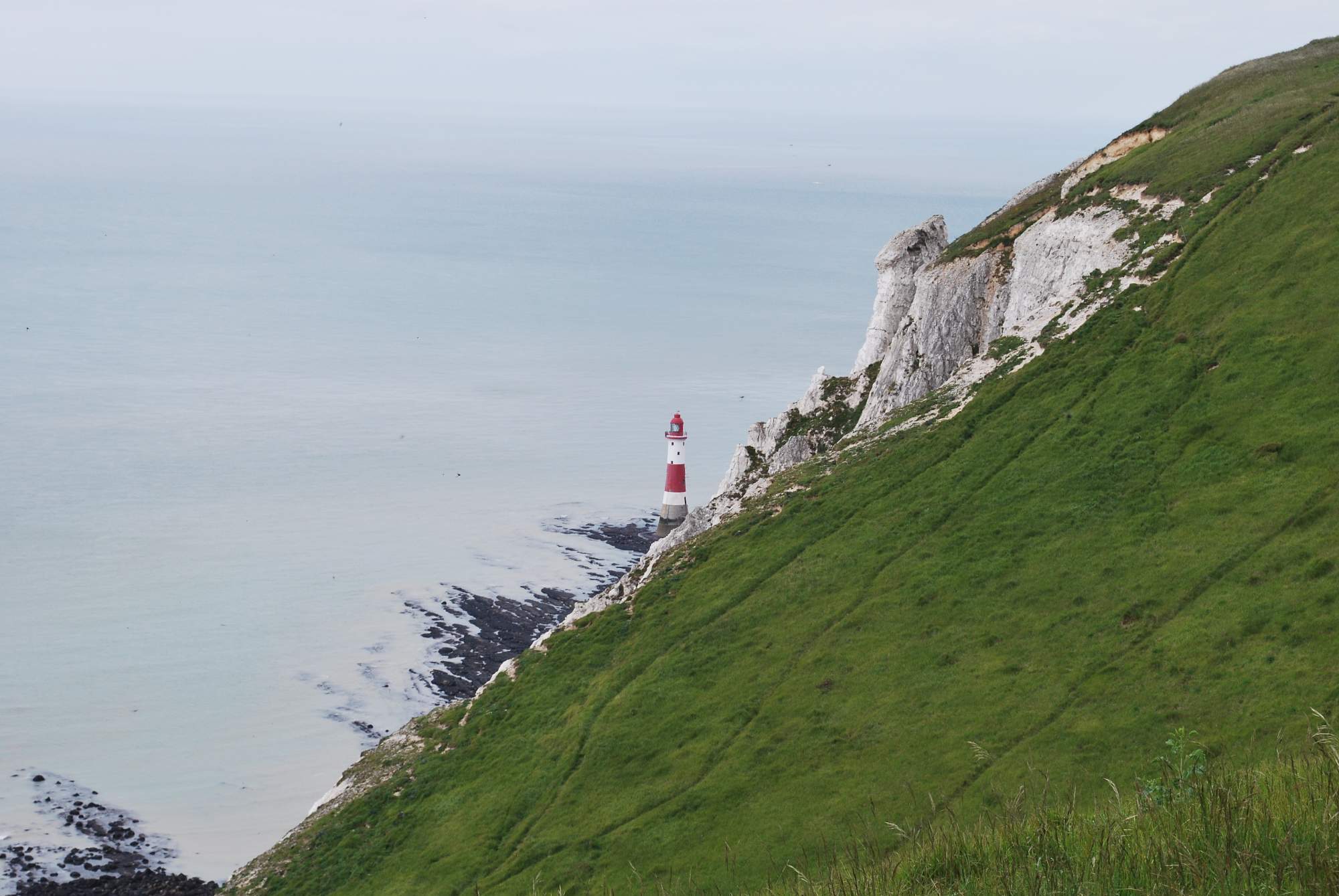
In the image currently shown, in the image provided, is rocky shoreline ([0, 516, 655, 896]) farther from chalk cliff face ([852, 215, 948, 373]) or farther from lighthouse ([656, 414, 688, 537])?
chalk cliff face ([852, 215, 948, 373])

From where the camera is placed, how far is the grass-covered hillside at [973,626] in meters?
28.2

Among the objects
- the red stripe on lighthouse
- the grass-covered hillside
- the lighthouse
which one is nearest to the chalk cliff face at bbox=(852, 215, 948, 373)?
the grass-covered hillside

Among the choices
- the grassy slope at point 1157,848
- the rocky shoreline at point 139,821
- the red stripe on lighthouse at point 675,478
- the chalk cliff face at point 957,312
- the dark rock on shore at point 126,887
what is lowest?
the dark rock on shore at point 126,887

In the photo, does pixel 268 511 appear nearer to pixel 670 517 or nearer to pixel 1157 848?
pixel 670 517

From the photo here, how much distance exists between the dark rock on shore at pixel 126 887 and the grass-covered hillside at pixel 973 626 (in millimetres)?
14589

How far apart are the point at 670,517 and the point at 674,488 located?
211cm

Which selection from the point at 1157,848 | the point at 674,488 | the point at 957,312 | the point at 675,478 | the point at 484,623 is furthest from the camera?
the point at 674,488

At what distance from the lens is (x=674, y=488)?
91.4 meters

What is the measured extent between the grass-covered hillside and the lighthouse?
1639 inches

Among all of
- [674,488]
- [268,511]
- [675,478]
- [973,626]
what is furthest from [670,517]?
[973,626]

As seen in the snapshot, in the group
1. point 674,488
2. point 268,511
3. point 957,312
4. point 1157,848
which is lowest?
point 1157,848

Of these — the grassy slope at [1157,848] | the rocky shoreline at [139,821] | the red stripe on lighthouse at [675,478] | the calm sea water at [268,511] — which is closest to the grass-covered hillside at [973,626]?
the grassy slope at [1157,848]

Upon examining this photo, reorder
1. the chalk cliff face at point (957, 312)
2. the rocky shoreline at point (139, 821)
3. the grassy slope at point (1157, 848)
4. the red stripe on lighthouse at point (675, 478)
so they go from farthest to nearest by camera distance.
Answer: the red stripe on lighthouse at point (675, 478), the rocky shoreline at point (139, 821), the chalk cliff face at point (957, 312), the grassy slope at point (1157, 848)

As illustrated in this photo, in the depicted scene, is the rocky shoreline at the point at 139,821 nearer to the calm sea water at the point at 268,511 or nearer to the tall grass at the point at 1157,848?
the calm sea water at the point at 268,511
